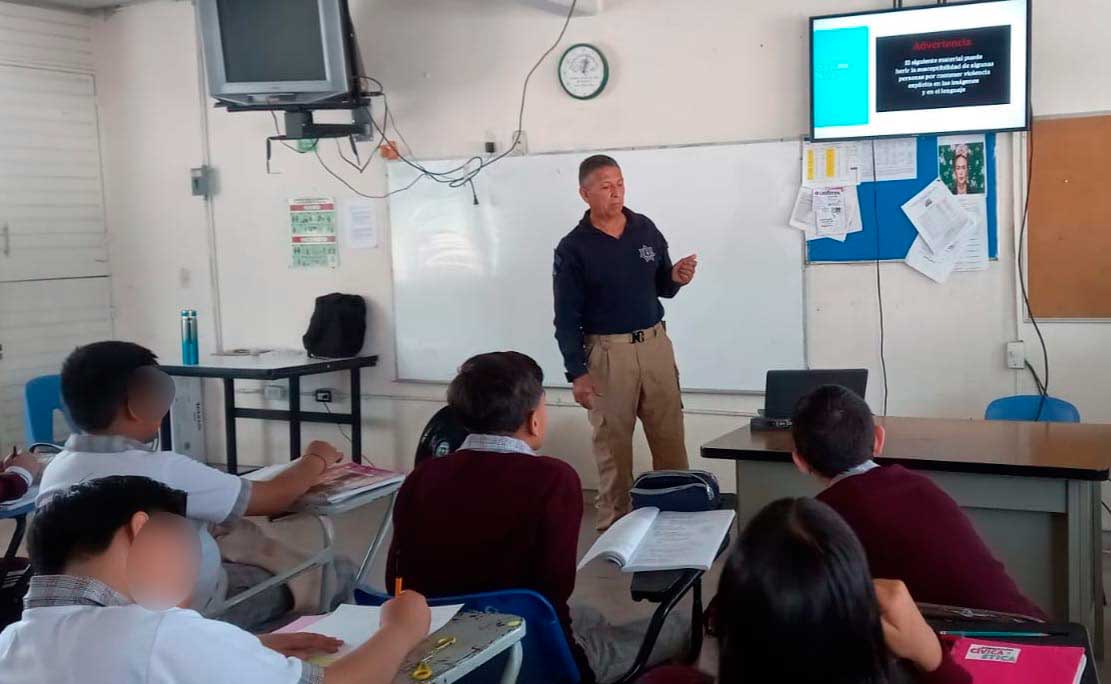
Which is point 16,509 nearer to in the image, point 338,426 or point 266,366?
point 266,366

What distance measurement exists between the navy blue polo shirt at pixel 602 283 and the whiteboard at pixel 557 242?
0.62 m

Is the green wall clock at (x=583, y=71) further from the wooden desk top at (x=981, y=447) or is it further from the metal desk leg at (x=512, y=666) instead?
the metal desk leg at (x=512, y=666)

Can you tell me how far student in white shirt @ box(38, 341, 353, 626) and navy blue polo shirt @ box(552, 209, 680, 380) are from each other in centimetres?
208

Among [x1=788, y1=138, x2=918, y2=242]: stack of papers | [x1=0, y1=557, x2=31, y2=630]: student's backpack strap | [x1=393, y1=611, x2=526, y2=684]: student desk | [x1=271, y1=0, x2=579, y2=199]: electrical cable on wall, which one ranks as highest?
[x1=271, y1=0, x2=579, y2=199]: electrical cable on wall

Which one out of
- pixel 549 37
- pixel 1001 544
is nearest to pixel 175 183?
pixel 549 37

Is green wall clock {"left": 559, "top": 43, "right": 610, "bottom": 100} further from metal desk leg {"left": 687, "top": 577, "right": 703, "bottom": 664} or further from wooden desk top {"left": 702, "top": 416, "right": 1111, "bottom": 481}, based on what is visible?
metal desk leg {"left": 687, "top": 577, "right": 703, "bottom": 664}

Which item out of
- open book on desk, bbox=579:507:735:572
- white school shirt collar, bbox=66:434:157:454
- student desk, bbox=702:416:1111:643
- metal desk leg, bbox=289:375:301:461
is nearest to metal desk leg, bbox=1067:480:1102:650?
student desk, bbox=702:416:1111:643

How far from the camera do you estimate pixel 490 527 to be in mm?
2027

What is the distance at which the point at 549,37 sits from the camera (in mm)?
5230

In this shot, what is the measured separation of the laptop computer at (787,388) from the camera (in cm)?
325

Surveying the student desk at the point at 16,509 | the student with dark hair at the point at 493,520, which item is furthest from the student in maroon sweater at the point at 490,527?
the student desk at the point at 16,509

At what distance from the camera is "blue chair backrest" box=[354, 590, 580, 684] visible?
1.83 m

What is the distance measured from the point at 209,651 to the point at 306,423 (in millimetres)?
4954

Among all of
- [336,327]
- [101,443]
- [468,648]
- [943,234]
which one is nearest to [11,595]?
[101,443]
